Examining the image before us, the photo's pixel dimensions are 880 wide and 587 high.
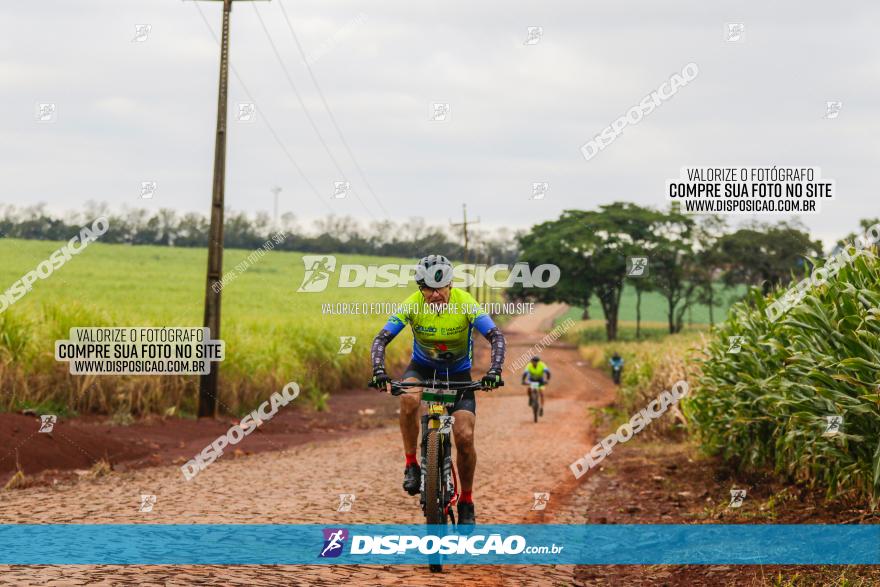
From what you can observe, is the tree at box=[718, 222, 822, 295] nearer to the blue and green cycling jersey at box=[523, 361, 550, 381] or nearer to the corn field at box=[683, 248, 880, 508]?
the blue and green cycling jersey at box=[523, 361, 550, 381]

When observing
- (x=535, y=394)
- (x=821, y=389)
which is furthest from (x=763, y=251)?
(x=821, y=389)

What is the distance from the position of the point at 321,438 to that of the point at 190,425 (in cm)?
284

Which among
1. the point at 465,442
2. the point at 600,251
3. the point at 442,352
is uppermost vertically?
the point at 600,251

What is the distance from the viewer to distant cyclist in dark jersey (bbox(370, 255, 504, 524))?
24.9 ft

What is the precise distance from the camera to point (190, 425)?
61.7 feet

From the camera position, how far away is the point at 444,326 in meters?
7.77

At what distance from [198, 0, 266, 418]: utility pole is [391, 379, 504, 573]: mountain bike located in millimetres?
13086

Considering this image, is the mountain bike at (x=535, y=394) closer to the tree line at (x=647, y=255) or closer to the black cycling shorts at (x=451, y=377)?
the black cycling shorts at (x=451, y=377)

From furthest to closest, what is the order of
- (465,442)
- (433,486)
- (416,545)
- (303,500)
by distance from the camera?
(303,500) → (416,545) → (465,442) → (433,486)

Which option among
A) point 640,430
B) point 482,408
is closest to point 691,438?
point 640,430

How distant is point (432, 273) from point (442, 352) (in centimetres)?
74

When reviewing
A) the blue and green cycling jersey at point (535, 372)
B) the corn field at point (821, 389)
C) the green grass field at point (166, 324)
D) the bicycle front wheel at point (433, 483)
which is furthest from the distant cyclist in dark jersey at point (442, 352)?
the blue and green cycling jersey at point (535, 372)

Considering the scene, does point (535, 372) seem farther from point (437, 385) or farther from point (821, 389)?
point (437, 385)

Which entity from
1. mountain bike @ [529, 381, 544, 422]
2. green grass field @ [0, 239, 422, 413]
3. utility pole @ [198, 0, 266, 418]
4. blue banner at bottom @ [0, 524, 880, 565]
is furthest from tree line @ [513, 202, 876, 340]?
blue banner at bottom @ [0, 524, 880, 565]
